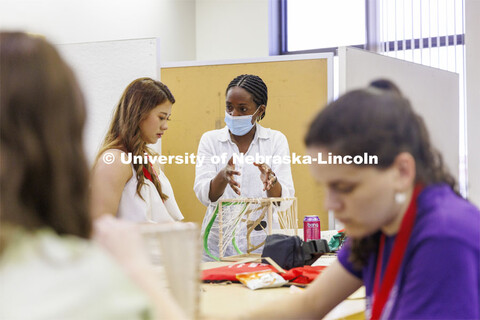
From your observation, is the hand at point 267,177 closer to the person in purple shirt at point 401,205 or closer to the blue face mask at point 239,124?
the blue face mask at point 239,124

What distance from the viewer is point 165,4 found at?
5.20m

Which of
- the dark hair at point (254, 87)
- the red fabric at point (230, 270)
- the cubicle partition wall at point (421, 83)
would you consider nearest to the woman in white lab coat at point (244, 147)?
the dark hair at point (254, 87)

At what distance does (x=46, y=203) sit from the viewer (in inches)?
26.9

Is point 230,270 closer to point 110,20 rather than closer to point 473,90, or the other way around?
point 110,20

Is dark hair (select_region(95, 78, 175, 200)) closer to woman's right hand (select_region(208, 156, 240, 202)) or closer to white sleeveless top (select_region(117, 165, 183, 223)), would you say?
white sleeveless top (select_region(117, 165, 183, 223))

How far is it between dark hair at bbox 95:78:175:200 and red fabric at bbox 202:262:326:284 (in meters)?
0.52

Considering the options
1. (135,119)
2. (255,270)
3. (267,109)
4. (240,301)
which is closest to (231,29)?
(267,109)

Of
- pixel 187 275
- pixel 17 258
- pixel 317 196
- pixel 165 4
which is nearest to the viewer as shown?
pixel 17 258

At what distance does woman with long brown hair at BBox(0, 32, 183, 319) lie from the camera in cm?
62

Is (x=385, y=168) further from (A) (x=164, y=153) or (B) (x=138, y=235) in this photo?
(A) (x=164, y=153)

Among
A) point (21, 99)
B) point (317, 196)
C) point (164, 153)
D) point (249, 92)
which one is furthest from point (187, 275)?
point (164, 153)

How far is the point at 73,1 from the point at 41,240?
144 inches

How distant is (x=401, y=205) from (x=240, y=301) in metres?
0.83

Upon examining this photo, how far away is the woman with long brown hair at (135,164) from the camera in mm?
2117
